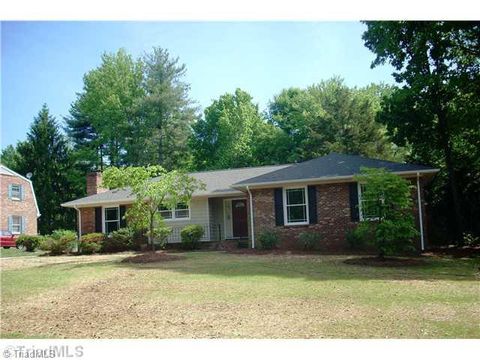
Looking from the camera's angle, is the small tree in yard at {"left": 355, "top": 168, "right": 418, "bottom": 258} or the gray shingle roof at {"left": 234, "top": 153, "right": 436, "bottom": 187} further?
the gray shingle roof at {"left": 234, "top": 153, "right": 436, "bottom": 187}

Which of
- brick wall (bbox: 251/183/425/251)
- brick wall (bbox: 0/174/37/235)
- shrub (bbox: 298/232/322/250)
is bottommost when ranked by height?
shrub (bbox: 298/232/322/250)

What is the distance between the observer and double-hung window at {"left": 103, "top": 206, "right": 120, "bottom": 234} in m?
22.6

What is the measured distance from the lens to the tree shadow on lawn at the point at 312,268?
442 inches

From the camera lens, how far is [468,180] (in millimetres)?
21016

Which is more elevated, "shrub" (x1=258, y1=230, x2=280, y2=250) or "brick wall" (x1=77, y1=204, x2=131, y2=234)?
"brick wall" (x1=77, y1=204, x2=131, y2=234)

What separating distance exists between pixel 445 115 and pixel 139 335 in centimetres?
1720

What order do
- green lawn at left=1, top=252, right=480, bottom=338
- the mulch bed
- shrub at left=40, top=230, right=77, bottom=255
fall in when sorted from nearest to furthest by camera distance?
1. green lawn at left=1, top=252, right=480, bottom=338
2. the mulch bed
3. shrub at left=40, top=230, right=77, bottom=255

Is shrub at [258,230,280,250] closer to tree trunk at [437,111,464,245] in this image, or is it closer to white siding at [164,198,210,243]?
white siding at [164,198,210,243]

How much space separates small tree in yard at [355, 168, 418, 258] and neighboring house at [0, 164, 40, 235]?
19.8 m

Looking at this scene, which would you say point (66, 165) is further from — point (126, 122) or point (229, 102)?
point (229, 102)

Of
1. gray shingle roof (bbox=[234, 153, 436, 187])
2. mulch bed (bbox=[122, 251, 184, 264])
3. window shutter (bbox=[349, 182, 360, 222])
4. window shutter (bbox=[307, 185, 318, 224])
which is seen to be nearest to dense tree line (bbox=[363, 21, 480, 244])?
gray shingle roof (bbox=[234, 153, 436, 187])

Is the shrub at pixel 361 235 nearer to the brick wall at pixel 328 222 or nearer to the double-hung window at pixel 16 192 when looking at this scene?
the brick wall at pixel 328 222

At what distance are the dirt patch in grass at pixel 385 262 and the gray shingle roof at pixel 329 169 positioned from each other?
370 centimetres
